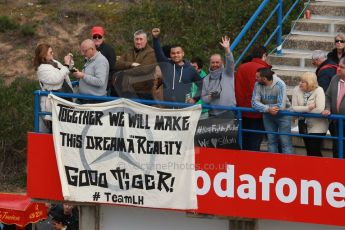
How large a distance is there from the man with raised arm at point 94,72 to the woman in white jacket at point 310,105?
7.79 feet

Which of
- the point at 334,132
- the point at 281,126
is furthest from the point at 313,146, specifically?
the point at 281,126

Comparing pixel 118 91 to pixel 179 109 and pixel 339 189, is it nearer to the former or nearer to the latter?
pixel 179 109

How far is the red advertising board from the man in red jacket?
27cm

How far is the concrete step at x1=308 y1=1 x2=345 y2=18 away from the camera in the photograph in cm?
1758

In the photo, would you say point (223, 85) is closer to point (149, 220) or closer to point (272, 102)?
point (272, 102)

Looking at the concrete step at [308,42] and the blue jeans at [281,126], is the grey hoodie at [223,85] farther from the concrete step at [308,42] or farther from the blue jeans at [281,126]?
the concrete step at [308,42]

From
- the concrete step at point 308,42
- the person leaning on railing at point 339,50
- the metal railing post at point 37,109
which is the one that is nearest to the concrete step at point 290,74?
the concrete step at point 308,42

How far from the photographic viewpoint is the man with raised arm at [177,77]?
45.1ft

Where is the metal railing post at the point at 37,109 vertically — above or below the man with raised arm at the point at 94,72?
below

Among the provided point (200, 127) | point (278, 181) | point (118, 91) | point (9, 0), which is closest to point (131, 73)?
point (118, 91)

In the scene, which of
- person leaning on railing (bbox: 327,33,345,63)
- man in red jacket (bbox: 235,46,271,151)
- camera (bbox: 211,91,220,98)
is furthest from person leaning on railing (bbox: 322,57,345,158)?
camera (bbox: 211,91,220,98)

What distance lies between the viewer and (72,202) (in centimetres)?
1391

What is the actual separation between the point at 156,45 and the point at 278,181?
2289mm

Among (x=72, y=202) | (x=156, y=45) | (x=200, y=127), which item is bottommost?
(x=72, y=202)
